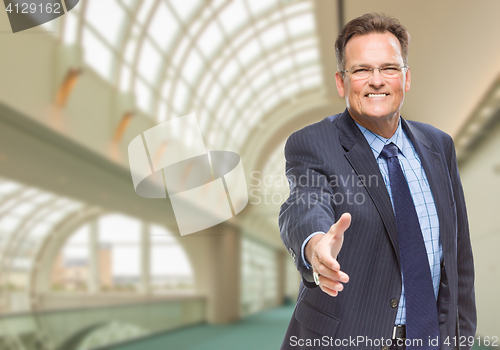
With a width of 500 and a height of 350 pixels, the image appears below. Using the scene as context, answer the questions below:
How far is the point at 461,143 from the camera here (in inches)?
271

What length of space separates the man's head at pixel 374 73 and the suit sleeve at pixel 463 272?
17.3 inches

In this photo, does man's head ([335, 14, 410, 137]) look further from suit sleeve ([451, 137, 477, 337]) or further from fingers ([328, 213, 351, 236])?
fingers ([328, 213, 351, 236])

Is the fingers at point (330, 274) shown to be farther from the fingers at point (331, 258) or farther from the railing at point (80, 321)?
the railing at point (80, 321)

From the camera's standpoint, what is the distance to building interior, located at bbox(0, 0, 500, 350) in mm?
6367

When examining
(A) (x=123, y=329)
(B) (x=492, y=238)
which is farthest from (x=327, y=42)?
(A) (x=123, y=329)

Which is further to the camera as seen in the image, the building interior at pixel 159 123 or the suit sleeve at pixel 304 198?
the building interior at pixel 159 123

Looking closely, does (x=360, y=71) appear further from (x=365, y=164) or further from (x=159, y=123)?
(x=159, y=123)

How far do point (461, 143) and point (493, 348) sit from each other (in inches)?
187

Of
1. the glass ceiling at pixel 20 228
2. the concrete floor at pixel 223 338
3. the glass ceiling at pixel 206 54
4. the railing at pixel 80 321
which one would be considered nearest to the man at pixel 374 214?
the glass ceiling at pixel 206 54

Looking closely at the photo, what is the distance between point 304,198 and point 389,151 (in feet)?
1.46

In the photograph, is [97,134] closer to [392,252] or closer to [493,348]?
[392,252]

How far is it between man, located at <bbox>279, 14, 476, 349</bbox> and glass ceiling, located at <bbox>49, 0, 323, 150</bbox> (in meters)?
7.88

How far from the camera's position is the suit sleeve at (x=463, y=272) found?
1.77 m

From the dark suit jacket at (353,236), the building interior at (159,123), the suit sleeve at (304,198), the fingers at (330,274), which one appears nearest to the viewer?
the fingers at (330,274)
